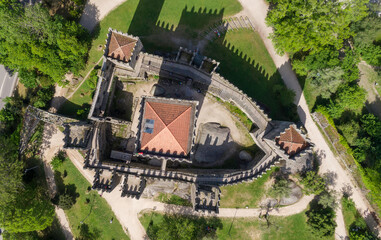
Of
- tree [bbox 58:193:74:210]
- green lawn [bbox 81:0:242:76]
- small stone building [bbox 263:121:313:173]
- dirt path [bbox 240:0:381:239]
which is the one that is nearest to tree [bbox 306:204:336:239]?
dirt path [bbox 240:0:381:239]

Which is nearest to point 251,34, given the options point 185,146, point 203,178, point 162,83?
point 162,83

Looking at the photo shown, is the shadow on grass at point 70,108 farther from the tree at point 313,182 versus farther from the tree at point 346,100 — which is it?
the tree at point 346,100

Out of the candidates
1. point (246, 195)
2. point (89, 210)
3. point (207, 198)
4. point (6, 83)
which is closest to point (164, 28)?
point (207, 198)

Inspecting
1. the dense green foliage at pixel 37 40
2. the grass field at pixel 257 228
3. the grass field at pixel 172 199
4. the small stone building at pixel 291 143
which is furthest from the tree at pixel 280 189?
the dense green foliage at pixel 37 40

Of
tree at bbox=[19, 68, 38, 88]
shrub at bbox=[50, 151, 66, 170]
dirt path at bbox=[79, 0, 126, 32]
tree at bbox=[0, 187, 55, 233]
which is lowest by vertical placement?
tree at bbox=[0, 187, 55, 233]

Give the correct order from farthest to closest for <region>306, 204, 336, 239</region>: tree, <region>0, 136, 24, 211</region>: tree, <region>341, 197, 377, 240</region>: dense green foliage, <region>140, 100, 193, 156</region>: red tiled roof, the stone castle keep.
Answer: <region>341, 197, 377, 240</region>: dense green foliage
<region>306, 204, 336, 239</region>: tree
<region>0, 136, 24, 211</region>: tree
the stone castle keep
<region>140, 100, 193, 156</region>: red tiled roof

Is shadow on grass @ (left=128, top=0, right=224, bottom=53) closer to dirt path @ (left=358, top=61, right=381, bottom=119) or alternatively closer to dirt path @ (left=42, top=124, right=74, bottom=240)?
dirt path @ (left=42, top=124, right=74, bottom=240)
